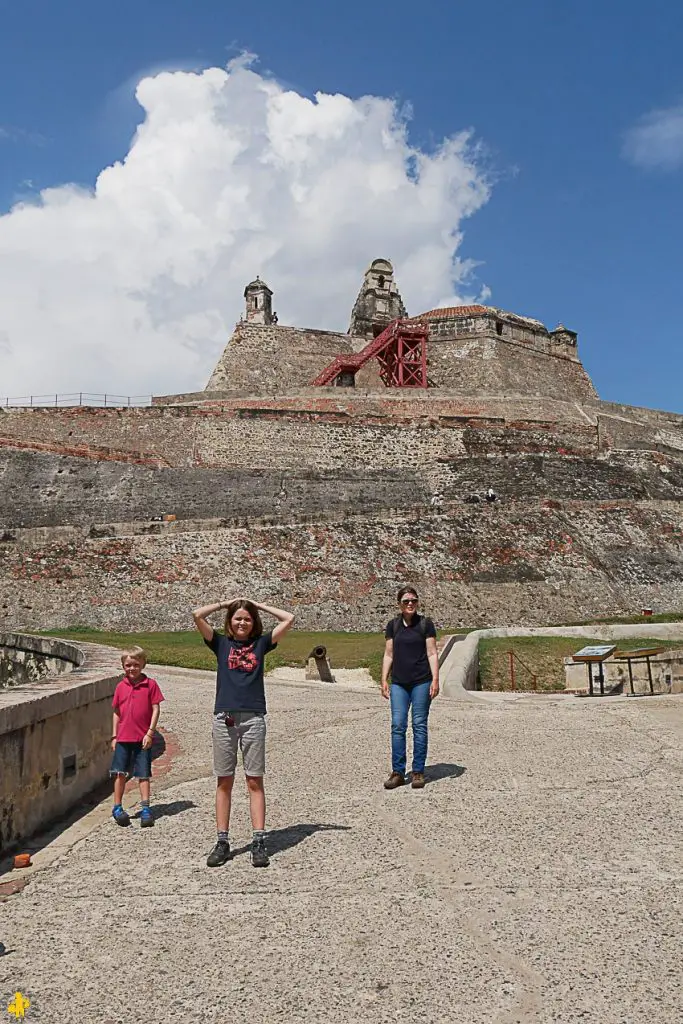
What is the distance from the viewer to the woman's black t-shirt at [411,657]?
676cm

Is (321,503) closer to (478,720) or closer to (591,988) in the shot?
(478,720)

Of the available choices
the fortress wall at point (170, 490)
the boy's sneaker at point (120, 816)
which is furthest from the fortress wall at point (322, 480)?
the boy's sneaker at point (120, 816)

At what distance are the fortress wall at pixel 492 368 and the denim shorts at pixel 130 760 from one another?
151 ft

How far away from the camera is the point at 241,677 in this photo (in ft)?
17.0

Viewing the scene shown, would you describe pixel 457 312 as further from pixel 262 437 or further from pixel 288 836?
pixel 288 836

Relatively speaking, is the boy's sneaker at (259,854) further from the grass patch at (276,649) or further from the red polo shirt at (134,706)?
the grass patch at (276,649)

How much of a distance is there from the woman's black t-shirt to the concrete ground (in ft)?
2.78

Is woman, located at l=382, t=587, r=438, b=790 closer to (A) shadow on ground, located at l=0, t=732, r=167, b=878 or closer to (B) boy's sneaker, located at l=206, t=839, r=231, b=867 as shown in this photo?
(A) shadow on ground, located at l=0, t=732, r=167, b=878

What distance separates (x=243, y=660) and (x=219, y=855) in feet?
3.85

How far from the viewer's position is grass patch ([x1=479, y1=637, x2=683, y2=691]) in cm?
1584

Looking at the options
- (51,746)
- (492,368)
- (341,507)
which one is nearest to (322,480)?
(341,507)

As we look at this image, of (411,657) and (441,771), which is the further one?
(441,771)

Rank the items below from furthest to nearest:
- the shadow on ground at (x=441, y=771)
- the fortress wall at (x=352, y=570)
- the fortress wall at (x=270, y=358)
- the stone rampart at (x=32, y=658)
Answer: the fortress wall at (x=270, y=358) < the fortress wall at (x=352, y=570) < the stone rampart at (x=32, y=658) < the shadow on ground at (x=441, y=771)

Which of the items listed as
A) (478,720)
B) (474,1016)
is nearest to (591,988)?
(474,1016)
